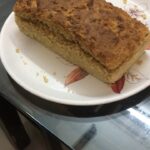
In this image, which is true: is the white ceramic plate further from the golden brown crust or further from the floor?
the floor

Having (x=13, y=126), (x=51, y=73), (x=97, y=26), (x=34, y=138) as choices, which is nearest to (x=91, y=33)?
(x=97, y=26)

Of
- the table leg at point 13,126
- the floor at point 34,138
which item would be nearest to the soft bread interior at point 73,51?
the table leg at point 13,126

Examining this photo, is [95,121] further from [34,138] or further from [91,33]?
[34,138]

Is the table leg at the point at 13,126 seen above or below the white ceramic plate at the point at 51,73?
below

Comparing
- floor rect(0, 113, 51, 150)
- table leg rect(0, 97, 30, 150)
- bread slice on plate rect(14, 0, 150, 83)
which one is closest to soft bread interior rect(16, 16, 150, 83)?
bread slice on plate rect(14, 0, 150, 83)

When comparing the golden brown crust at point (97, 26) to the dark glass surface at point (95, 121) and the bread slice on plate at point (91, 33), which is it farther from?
the dark glass surface at point (95, 121)

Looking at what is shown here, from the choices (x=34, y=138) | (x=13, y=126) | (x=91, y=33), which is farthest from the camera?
(x=34, y=138)

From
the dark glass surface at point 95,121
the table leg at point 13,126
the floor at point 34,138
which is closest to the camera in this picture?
the dark glass surface at point 95,121
